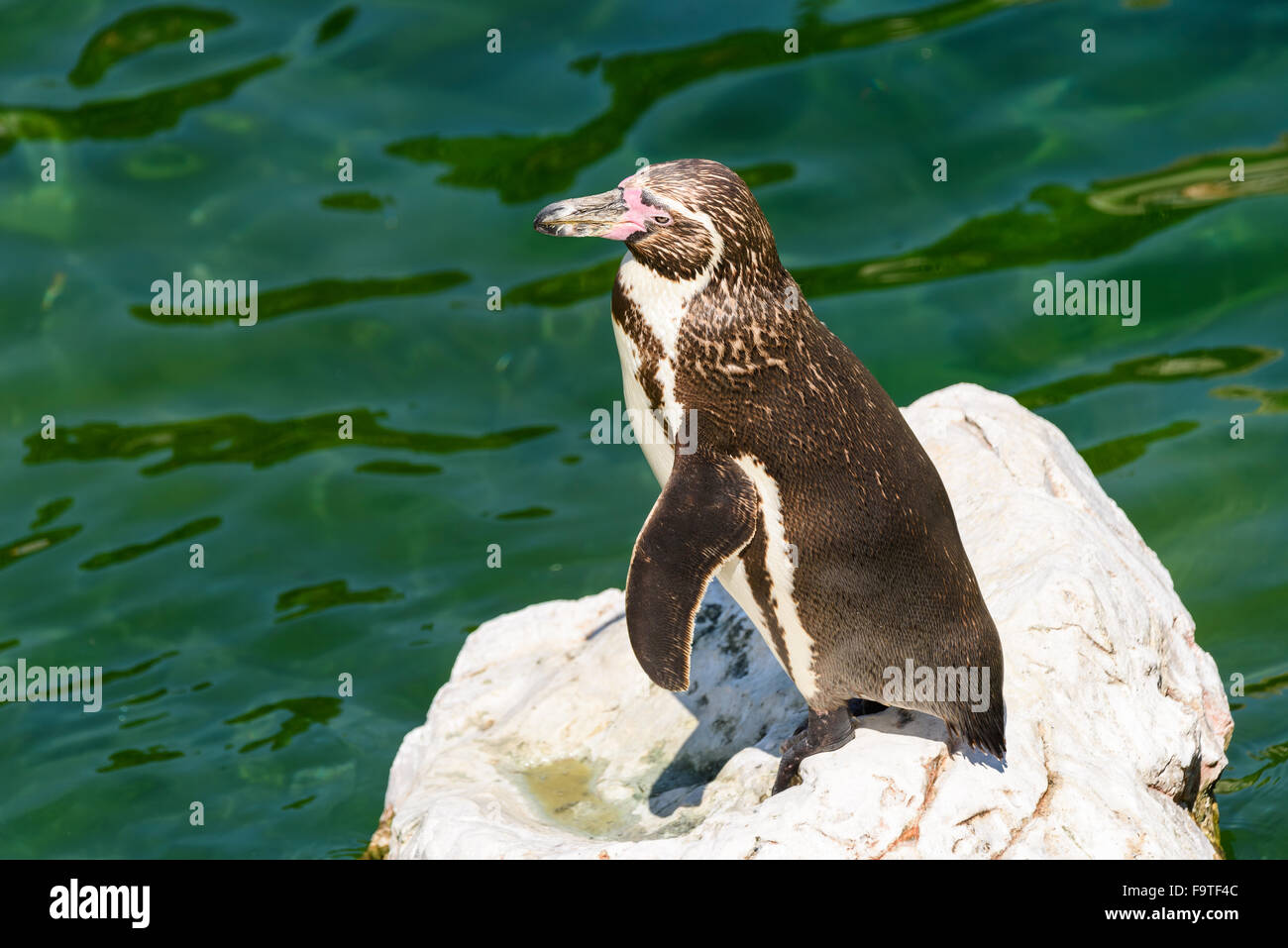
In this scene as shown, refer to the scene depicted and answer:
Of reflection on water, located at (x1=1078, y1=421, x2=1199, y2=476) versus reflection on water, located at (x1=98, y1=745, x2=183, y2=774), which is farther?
reflection on water, located at (x1=1078, y1=421, x2=1199, y2=476)

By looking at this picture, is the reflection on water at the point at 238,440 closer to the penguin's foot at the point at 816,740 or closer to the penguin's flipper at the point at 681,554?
the penguin's foot at the point at 816,740

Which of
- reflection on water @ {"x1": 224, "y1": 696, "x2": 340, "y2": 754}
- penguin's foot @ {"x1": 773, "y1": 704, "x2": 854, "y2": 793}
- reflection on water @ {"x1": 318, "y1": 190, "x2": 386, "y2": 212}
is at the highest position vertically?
reflection on water @ {"x1": 318, "y1": 190, "x2": 386, "y2": 212}

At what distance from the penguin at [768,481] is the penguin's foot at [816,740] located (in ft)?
0.60

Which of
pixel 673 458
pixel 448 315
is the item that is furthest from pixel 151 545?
pixel 673 458

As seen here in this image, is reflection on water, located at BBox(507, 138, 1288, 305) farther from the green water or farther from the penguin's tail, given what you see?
the penguin's tail

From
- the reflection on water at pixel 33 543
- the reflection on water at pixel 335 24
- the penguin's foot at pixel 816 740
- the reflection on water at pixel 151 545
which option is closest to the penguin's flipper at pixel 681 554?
the penguin's foot at pixel 816 740

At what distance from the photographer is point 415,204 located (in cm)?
1259

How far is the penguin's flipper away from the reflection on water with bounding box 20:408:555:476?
585 cm

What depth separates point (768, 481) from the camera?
5254 millimetres

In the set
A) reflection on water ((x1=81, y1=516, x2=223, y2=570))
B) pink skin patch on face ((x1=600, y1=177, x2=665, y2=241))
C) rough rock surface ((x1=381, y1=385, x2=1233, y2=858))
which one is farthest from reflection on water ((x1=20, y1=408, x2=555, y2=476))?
pink skin patch on face ((x1=600, y1=177, x2=665, y2=241))

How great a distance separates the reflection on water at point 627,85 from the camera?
12727 millimetres

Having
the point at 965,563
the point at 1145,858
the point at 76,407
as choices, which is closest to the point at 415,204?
the point at 76,407

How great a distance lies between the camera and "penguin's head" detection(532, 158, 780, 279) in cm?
516

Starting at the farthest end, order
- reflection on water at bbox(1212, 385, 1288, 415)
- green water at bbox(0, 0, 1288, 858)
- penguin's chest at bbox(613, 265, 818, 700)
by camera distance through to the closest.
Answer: reflection on water at bbox(1212, 385, 1288, 415), green water at bbox(0, 0, 1288, 858), penguin's chest at bbox(613, 265, 818, 700)
